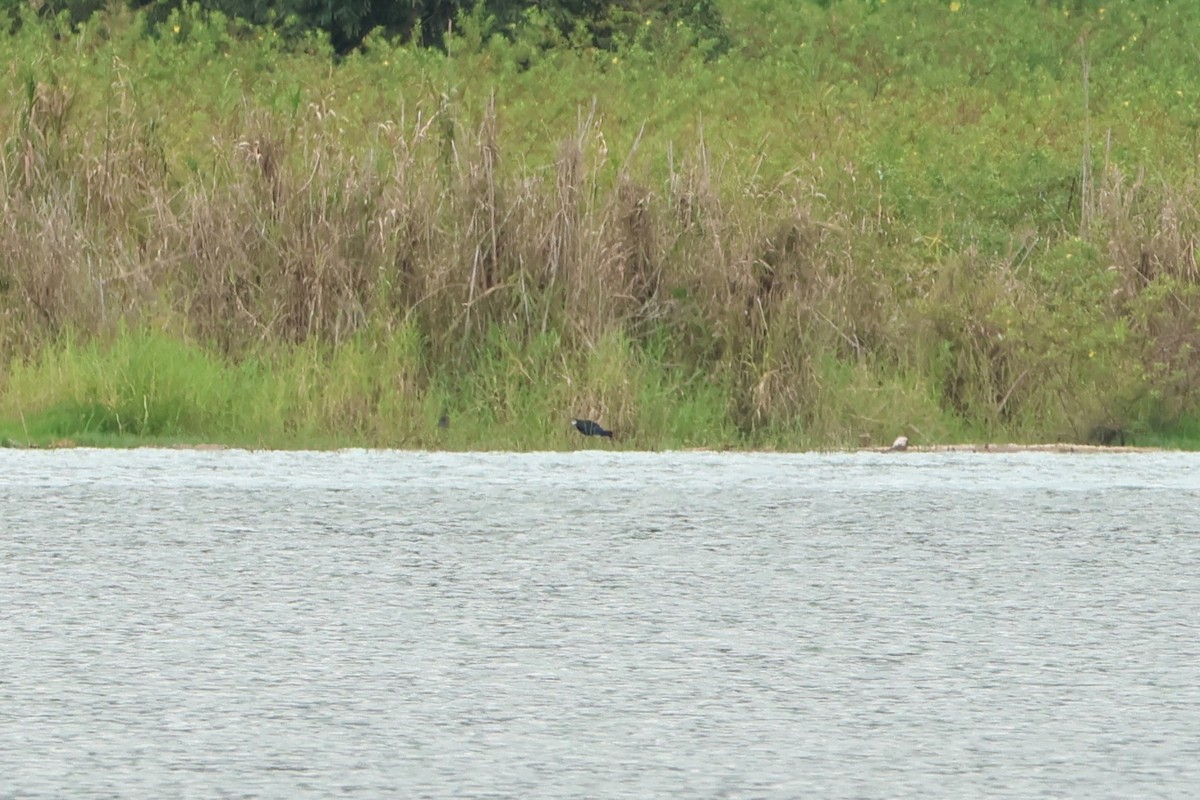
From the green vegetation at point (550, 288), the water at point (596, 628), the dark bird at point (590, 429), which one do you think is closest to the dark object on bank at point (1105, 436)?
the green vegetation at point (550, 288)

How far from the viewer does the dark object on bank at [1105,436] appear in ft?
40.5

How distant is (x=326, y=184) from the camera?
13.9 m

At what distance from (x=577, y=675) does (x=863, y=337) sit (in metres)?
7.33

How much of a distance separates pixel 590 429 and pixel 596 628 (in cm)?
513

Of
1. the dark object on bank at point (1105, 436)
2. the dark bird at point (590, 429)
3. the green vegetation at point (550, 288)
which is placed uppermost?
the green vegetation at point (550, 288)

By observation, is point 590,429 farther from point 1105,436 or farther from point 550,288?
point 1105,436

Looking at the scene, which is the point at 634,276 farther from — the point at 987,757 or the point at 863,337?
the point at 987,757

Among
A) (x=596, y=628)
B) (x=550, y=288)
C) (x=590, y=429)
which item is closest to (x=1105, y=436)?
(x=590, y=429)

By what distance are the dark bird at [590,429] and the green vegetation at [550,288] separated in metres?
0.07

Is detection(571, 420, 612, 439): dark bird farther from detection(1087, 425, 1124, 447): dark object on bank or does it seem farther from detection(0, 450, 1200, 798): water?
detection(1087, 425, 1124, 447): dark object on bank

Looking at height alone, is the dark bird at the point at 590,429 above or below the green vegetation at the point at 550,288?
below

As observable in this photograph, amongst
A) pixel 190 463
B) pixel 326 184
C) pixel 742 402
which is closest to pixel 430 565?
pixel 190 463

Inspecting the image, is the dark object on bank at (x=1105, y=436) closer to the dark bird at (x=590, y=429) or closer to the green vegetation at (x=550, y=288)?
the green vegetation at (x=550, y=288)

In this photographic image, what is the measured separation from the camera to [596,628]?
23.4 ft
